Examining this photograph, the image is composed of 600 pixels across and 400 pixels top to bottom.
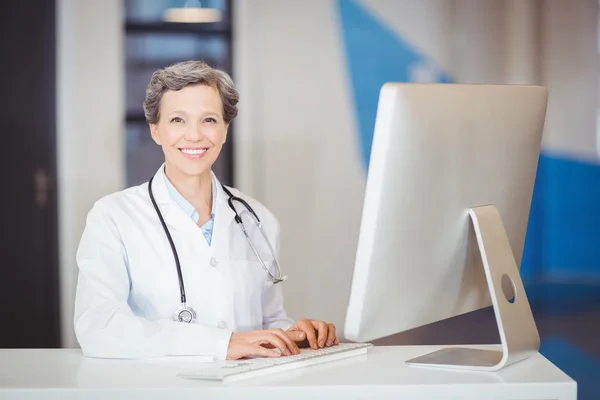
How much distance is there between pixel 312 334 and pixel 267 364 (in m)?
0.25

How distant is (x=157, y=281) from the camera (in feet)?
6.04

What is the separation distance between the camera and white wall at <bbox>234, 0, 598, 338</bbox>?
398 centimetres

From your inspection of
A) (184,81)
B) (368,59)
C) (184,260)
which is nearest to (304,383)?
(184,260)

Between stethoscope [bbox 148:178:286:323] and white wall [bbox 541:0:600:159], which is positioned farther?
white wall [bbox 541:0:600:159]

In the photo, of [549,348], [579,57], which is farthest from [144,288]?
[579,57]

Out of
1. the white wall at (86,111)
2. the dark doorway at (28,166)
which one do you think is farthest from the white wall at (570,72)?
the dark doorway at (28,166)

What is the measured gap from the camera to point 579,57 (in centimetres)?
424

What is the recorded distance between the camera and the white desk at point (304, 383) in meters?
1.29

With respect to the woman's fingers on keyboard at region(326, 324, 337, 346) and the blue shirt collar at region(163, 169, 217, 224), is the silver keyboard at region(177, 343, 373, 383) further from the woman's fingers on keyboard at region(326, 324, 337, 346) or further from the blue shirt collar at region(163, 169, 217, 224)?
the blue shirt collar at region(163, 169, 217, 224)

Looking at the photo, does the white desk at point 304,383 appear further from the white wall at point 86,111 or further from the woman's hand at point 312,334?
the white wall at point 86,111

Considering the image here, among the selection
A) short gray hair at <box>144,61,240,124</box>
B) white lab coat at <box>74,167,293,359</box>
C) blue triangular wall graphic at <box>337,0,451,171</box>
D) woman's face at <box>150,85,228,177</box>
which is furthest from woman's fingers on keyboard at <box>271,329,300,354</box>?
blue triangular wall graphic at <box>337,0,451,171</box>

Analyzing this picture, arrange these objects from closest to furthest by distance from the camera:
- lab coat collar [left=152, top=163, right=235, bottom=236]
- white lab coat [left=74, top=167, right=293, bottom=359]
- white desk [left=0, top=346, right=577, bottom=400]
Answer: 1. white desk [left=0, top=346, right=577, bottom=400]
2. white lab coat [left=74, top=167, right=293, bottom=359]
3. lab coat collar [left=152, top=163, right=235, bottom=236]

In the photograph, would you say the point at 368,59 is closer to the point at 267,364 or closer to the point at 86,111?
the point at 86,111

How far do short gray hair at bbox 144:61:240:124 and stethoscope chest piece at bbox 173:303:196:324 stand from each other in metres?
0.55
